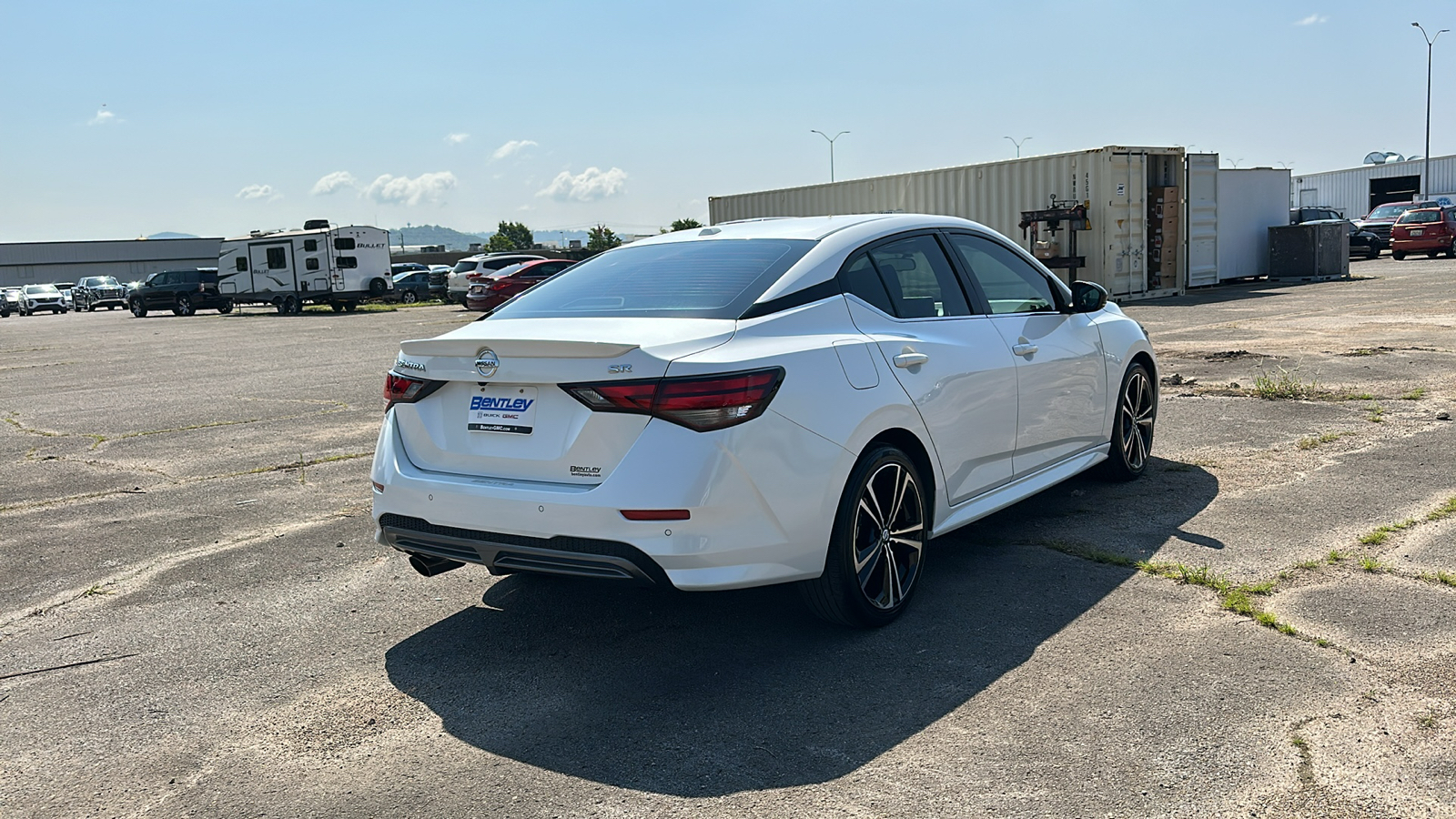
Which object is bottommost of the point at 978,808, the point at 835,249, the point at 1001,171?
the point at 978,808

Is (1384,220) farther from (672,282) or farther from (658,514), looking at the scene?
(658,514)

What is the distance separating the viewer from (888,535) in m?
4.58

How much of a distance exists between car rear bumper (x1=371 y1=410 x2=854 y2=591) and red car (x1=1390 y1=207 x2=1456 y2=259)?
36942 mm

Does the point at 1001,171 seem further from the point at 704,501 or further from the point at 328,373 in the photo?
the point at 704,501

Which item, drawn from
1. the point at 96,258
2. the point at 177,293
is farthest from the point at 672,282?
the point at 96,258

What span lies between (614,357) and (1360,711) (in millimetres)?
2581

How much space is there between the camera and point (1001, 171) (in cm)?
2612

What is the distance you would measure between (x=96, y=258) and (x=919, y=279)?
124 m

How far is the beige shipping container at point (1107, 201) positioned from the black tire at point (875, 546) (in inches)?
830

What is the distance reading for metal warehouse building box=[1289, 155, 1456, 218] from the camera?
59.6 metres

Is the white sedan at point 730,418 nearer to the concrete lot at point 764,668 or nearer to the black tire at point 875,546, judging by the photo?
the black tire at point 875,546

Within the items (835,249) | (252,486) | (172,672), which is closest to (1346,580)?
(835,249)

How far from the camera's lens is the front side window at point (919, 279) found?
4965 mm

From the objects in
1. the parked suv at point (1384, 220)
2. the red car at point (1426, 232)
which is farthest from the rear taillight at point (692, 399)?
the parked suv at point (1384, 220)
